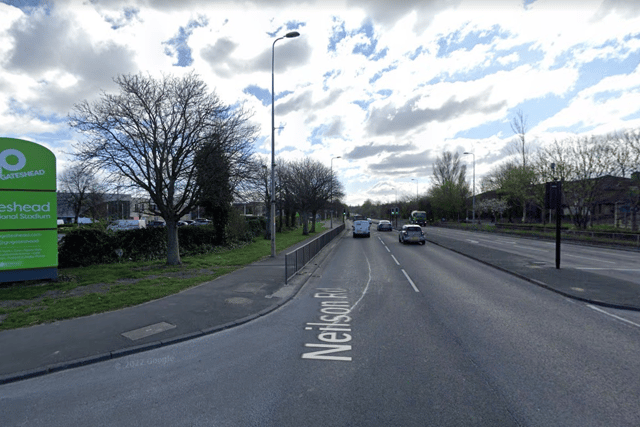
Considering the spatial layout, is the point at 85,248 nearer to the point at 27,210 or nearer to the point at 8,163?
the point at 27,210

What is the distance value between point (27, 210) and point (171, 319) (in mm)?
7887

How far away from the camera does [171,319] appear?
711 cm

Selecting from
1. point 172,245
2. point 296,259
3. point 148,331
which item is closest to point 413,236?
point 296,259

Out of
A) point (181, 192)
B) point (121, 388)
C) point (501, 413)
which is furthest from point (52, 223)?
point (501, 413)

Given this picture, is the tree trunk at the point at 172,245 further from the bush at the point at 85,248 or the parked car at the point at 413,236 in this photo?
the parked car at the point at 413,236

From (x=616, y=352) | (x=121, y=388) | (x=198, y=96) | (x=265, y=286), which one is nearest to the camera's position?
Answer: (x=121, y=388)

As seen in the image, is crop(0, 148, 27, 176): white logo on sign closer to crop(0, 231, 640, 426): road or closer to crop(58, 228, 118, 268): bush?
crop(58, 228, 118, 268): bush

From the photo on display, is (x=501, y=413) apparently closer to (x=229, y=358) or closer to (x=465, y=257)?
(x=229, y=358)

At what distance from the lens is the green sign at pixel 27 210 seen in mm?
10820

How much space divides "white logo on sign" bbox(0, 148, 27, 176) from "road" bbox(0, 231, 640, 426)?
30.5ft

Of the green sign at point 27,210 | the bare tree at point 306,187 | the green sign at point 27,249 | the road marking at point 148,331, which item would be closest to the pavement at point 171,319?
the road marking at point 148,331

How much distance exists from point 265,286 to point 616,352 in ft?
26.9

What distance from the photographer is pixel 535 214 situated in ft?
180

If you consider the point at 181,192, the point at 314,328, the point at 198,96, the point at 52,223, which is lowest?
the point at 314,328
